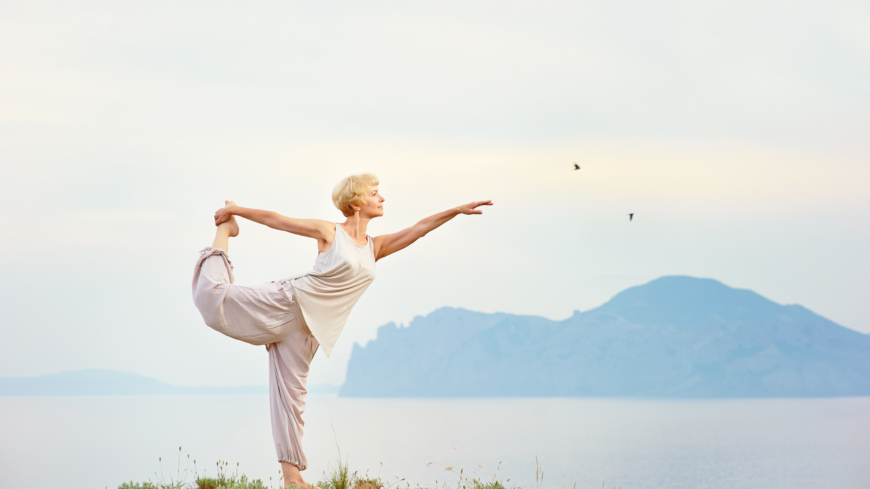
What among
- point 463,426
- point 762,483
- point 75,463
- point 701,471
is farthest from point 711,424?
point 75,463

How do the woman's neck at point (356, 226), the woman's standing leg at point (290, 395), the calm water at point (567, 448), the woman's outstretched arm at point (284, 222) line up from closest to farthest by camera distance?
1. the woman's outstretched arm at point (284, 222)
2. the woman's standing leg at point (290, 395)
3. the woman's neck at point (356, 226)
4. the calm water at point (567, 448)

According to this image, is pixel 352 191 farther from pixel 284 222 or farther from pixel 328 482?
pixel 328 482

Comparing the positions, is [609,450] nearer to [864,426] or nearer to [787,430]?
[787,430]

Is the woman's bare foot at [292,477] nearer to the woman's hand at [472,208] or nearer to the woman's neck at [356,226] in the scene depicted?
the woman's neck at [356,226]

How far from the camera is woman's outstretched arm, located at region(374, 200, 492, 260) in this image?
694 centimetres

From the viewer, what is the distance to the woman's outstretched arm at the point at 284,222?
6.80m

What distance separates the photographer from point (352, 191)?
7023mm

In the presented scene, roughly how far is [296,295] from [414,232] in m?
1.16

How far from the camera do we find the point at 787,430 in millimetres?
47875

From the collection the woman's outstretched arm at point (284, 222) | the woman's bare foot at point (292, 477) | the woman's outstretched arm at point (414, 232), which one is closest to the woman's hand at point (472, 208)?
the woman's outstretched arm at point (414, 232)

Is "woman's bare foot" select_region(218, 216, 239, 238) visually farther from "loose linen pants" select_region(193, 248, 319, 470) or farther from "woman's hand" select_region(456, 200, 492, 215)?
"woman's hand" select_region(456, 200, 492, 215)

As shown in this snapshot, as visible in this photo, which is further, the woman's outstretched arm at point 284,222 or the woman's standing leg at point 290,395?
the woman's standing leg at point 290,395

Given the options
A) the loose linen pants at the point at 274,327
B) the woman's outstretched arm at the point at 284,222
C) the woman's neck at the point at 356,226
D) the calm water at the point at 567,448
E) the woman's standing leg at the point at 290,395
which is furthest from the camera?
the calm water at the point at 567,448

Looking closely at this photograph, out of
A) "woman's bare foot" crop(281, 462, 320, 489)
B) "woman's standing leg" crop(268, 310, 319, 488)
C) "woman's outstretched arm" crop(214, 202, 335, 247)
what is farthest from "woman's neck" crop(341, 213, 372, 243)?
"woman's bare foot" crop(281, 462, 320, 489)
